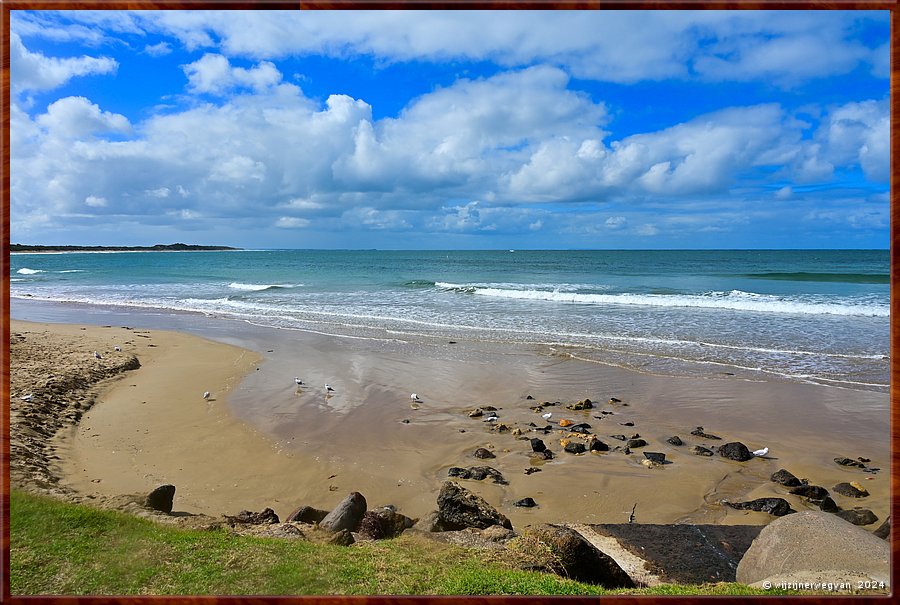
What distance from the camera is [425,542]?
421cm

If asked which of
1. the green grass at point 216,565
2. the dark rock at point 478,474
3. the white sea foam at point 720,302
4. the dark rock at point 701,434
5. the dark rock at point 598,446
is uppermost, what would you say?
the white sea foam at point 720,302

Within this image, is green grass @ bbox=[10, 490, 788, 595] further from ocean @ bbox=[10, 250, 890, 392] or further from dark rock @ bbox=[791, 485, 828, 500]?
ocean @ bbox=[10, 250, 890, 392]

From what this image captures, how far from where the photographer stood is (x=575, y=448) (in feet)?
23.9

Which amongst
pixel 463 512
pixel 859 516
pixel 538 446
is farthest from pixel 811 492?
pixel 463 512

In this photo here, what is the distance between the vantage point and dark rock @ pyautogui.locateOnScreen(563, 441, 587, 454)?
7.27m

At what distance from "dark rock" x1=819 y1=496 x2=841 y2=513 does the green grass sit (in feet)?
9.80

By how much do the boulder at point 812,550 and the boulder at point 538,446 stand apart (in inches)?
130

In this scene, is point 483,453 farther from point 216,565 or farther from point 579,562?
point 216,565

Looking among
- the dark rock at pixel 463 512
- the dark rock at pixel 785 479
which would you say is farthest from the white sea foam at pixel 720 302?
the dark rock at pixel 463 512

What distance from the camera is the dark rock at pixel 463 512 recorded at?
4.73 meters

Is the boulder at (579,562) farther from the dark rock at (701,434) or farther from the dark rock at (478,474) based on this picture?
the dark rock at (701,434)

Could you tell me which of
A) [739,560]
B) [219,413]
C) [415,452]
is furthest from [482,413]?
[739,560]

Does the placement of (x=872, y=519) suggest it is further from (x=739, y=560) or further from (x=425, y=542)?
(x=425, y=542)

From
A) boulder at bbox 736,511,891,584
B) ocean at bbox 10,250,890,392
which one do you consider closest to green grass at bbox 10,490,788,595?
boulder at bbox 736,511,891,584
